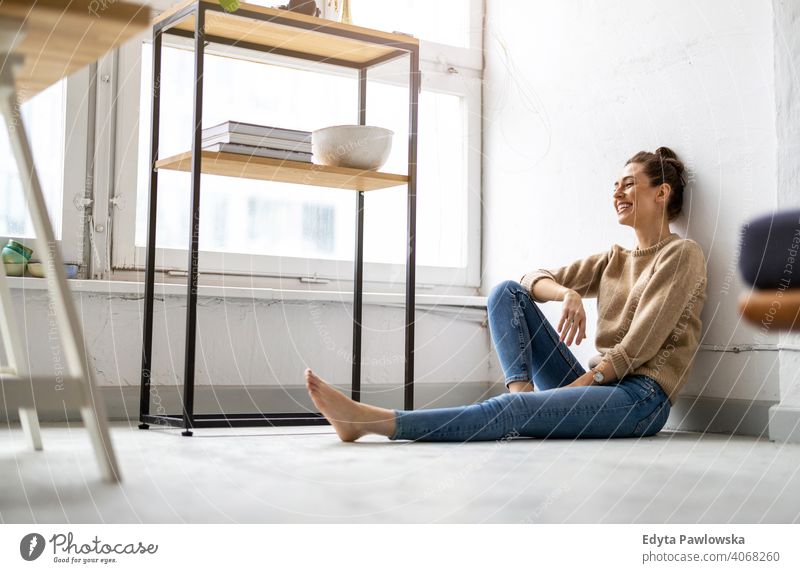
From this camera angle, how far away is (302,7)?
1783mm

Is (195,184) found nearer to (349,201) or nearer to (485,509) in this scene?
(349,201)

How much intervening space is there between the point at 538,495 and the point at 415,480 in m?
0.16

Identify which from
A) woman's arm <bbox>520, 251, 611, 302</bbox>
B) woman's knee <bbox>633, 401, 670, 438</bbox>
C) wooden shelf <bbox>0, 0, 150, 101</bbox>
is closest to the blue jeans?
woman's knee <bbox>633, 401, 670, 438</bbox>

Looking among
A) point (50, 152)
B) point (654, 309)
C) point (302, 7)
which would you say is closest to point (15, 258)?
point (50, 152)

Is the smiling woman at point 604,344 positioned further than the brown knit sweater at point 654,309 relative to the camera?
No

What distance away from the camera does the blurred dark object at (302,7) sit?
1778 millimetres

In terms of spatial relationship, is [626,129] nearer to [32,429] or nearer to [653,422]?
[653,422]

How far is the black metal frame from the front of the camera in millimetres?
1601

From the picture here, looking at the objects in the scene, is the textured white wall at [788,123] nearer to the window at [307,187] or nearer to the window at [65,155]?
the window at [307,187]

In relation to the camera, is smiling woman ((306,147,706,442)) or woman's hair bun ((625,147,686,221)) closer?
smiling woman ((306,147,706,442))

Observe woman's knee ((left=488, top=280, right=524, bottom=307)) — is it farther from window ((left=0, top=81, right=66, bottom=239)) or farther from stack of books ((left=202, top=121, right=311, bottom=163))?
window ((left=0, top=81, right=66, bottom=239))

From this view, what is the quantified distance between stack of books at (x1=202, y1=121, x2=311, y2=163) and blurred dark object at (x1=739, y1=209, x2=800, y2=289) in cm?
86

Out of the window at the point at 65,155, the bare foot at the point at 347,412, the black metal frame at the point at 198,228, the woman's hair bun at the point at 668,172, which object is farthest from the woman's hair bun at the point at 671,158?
the window at the point at 65,155
